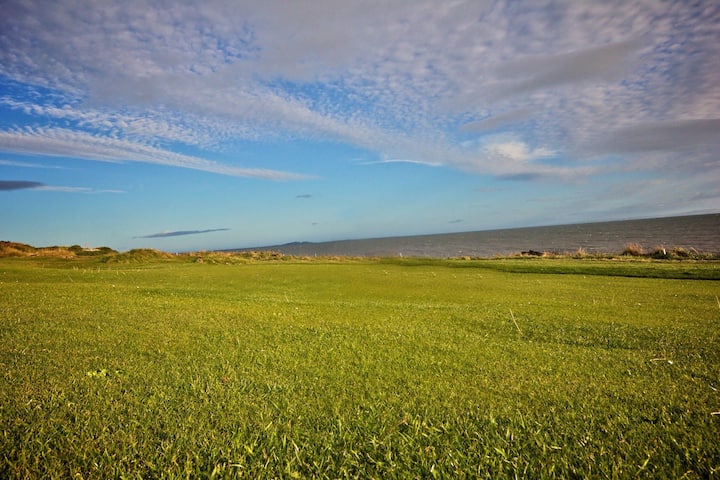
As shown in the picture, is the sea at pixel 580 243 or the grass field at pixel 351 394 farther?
the sea at pixel 580 243

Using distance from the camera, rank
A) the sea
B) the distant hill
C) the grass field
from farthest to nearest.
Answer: the sea < the distant hill < the grass field

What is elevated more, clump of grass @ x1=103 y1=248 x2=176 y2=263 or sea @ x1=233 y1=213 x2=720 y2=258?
clump of grass @ x1=103 y1=248 x2=176 y2=263

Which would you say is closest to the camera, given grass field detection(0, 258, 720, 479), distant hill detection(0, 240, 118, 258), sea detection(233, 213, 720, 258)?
grass field detection(0, 258, 720, 479)

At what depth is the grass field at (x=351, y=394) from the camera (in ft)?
7.22

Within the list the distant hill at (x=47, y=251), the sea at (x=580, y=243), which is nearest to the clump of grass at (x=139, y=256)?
the distant hill at (x=47, y=251)

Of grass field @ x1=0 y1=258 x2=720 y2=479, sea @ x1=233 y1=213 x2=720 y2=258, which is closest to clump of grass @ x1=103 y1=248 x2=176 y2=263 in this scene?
grass field @ x1=0 y1=258 x2=720 y2=479

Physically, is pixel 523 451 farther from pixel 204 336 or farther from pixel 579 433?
pixel 204 336

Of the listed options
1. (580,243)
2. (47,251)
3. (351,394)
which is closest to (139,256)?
(47,251)

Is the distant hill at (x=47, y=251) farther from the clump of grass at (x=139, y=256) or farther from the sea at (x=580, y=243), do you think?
the sea at (x=580, y=243)

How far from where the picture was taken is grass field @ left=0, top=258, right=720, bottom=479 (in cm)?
220

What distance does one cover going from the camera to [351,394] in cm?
312

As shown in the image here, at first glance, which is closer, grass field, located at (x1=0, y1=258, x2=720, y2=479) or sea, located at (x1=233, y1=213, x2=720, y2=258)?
grass field, located at (x1=0, y1=258, x2=720, y2=479)

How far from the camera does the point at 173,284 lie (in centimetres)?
1083

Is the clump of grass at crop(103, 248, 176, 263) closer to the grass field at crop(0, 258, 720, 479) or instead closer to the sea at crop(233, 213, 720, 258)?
the grass field at crop(0, 258, 720, 479)
